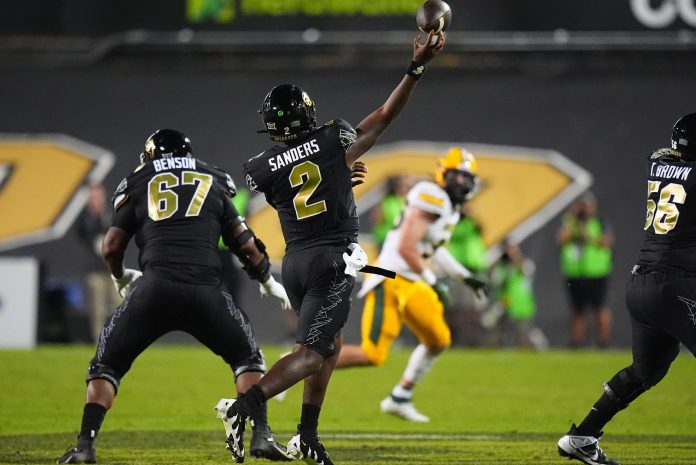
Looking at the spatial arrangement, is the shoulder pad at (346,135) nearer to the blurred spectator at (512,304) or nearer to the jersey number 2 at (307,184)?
the jersey number 2 at (307,184)

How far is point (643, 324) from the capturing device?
7.45 metres

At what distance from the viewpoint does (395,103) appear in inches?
282

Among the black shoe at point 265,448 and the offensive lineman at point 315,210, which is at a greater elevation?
the offensive lineman at point 315,210

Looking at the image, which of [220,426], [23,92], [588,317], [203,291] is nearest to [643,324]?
[203,291]

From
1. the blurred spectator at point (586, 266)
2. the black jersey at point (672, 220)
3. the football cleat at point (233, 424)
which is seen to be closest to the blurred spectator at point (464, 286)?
the blurred spectator at point (586, 266)

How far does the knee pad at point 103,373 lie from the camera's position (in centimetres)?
741

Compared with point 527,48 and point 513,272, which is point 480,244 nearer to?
point 513,272

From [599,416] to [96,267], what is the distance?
11997 millimetres

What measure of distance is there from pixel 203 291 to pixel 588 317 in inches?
516

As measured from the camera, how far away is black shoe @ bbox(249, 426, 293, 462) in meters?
7.55

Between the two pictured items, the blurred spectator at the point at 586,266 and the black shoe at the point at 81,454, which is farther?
the blurred spectator at the point at 586,266

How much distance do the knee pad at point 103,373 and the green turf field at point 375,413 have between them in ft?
1.83

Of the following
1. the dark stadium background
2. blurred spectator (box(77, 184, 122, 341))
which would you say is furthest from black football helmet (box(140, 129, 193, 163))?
the dark stadium background

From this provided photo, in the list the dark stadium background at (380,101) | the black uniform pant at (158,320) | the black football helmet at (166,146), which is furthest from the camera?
the dark stadium background at (380,101)
